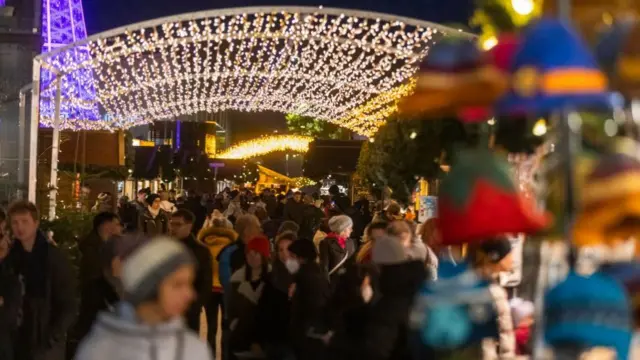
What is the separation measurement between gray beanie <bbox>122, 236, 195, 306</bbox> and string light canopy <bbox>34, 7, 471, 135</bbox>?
383 cm

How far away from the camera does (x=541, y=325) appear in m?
3.97

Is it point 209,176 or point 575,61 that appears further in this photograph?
point 209,176

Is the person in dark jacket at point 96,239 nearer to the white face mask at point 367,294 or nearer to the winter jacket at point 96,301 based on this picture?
the winter jacket at point 96,301

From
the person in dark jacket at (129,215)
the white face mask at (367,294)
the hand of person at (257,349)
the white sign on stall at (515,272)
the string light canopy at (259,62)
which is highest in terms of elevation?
the string light canopy at (259,62)

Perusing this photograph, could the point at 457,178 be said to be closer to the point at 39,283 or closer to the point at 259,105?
the point at 39,283

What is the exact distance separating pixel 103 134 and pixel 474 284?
1829 centimetres

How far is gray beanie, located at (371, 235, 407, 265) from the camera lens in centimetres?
679

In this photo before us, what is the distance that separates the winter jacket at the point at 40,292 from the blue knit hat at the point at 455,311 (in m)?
3.83

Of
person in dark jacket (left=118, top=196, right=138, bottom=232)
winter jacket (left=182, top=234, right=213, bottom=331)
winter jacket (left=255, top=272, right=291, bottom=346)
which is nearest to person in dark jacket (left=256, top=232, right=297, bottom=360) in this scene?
winter jacket (left=255, top=272, right=291, bottom=346)

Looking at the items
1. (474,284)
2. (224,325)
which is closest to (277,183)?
(224,325)

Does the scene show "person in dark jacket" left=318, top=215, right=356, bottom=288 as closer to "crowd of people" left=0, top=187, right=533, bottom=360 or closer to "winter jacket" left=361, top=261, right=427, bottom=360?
"crowd of people" left=0, top=187, right=533, bottom=360

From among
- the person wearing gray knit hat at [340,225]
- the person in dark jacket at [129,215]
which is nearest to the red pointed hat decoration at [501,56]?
the person wearing gray knit hat at [340,225]

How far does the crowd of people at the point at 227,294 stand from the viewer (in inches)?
173

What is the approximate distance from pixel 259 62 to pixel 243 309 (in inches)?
574
